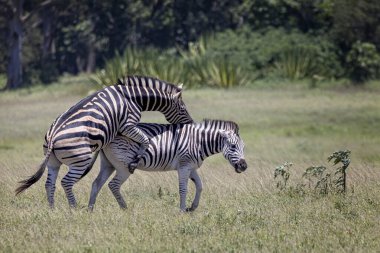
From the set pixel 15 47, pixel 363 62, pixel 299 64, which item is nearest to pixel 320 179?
pixel 299 64

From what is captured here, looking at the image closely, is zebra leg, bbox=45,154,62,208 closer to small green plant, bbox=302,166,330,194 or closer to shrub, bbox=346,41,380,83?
small green plant, bbox=302,166,330,194

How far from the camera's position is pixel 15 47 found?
50281 millimetres

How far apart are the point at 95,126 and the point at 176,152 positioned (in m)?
1.27

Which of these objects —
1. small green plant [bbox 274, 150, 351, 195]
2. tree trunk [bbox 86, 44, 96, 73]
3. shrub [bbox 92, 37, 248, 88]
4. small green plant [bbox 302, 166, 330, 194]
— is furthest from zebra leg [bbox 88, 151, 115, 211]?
tree trunk [bbox 86, 44, 96, 73]

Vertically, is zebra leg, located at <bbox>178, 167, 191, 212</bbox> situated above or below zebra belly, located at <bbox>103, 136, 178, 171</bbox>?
below

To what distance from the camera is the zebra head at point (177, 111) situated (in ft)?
43.1

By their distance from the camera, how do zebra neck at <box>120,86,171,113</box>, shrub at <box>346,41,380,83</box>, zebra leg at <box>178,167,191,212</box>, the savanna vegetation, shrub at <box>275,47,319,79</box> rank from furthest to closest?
shrub at <box>346,41,380,83</box>
shrub at <box>275,47,319,79</box>
zebra neck at <box>120,86,171,113</box>
zebra leg at <box>178,167,191,212</box>
the savanna vegetation

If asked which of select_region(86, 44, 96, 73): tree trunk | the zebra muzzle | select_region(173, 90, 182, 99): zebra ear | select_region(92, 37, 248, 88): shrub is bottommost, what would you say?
select_region(86, 44, 96, 73): tree trunk

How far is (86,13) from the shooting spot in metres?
61.5

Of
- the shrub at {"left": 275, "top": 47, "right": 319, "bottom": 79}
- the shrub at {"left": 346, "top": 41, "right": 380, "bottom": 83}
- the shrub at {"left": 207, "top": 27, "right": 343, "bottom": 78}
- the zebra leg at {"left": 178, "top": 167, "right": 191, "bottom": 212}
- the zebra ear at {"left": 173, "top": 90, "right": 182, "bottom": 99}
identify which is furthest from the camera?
the shrub at {"left": 207, "top": 27, "right": 343, "bottom": 78}

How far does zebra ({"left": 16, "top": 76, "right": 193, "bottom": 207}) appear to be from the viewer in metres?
11.9

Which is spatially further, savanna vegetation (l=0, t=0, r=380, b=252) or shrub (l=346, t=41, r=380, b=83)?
shrub (l=346, t=41, r=380, b=83)

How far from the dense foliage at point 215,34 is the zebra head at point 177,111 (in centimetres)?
2494

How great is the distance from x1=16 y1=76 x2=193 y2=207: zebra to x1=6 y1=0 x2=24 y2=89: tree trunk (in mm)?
37573
